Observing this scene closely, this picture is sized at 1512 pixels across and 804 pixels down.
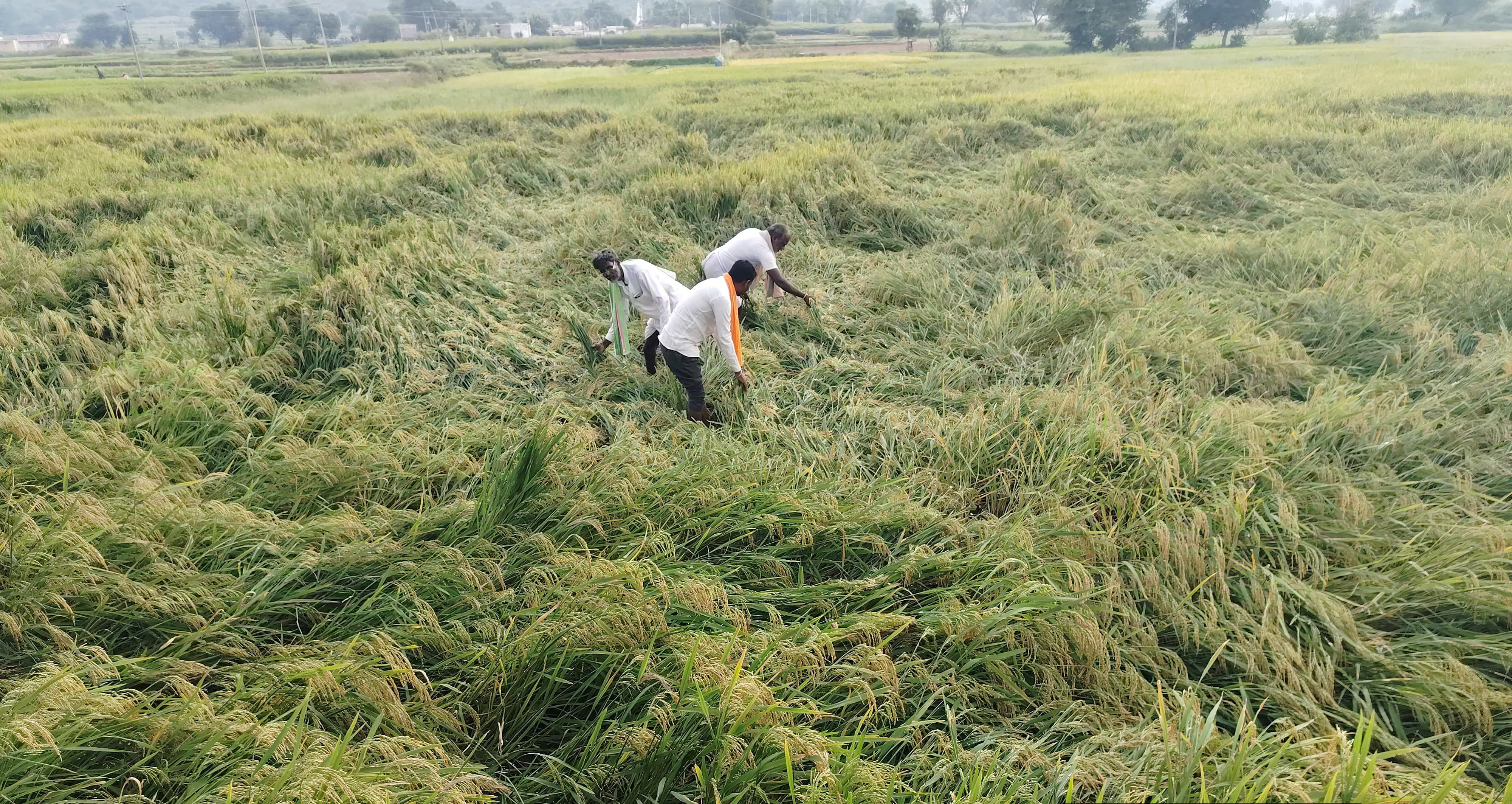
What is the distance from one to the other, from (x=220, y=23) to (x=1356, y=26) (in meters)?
105

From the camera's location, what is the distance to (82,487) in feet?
10.6

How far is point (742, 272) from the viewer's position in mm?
4195

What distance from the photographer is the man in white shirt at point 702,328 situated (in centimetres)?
409

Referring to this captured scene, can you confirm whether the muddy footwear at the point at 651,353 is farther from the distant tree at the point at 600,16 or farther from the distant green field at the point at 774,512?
the distant tree at the point at 600,16

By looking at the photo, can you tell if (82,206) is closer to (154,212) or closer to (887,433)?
(154,212)

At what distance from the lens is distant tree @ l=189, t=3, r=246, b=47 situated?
76.5 meters

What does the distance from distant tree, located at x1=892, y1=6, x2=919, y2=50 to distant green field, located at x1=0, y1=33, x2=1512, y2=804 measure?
49.5 meters

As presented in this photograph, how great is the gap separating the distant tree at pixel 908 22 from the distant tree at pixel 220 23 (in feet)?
232

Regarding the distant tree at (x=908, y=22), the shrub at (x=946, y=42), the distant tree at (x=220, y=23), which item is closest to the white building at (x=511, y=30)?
the distant tree at (x=220, y=23)

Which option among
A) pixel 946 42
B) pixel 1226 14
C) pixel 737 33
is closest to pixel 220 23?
pixel 737 33

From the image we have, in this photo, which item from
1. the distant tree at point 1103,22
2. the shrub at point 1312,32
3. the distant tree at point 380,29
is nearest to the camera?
the shrub at point 1312,32

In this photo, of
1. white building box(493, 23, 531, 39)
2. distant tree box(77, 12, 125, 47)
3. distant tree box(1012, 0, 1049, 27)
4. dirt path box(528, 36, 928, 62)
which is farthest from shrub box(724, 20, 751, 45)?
distant tree box(77, 12, 125, 47)

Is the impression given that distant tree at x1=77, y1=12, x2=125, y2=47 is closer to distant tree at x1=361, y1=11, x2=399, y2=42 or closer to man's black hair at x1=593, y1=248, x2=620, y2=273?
distant tree at x1=361, y1=11, x2=399, y2=42

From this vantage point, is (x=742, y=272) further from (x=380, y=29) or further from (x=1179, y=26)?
(x=380, y=29)
